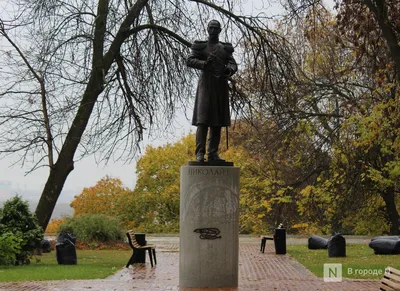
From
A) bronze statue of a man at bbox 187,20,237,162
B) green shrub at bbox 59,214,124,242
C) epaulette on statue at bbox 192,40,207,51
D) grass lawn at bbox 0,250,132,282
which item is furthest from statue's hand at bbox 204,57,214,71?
green shrub at bbox 59,214,124,242

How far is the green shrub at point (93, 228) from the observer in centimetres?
2597

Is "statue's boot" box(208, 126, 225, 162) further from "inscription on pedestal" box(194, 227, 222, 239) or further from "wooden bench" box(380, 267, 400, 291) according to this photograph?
"wooden bench" box(380, 267, 400, 291)

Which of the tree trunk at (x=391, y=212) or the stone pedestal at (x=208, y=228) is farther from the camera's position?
the tree trunk at (x=391, y=212)

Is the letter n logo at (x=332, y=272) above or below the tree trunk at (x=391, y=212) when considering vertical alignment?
below

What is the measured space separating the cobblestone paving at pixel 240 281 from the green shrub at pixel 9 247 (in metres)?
2.76

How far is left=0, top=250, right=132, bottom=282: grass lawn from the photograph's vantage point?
47.6 feet

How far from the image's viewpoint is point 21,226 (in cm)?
1817

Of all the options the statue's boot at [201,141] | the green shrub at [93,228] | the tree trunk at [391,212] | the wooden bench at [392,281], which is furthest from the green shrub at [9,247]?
the tree trunk at [391,212]

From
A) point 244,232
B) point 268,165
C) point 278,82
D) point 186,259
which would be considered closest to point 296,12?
point 278,82

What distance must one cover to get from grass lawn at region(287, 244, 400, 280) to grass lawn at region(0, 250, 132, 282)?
4813 millimetres

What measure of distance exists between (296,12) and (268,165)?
17.9m

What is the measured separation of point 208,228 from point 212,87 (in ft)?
8.67

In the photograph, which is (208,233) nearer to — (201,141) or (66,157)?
(201,141)

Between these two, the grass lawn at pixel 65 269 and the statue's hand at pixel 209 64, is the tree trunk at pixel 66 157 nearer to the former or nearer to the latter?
the grass lawn at pixel 65 269
